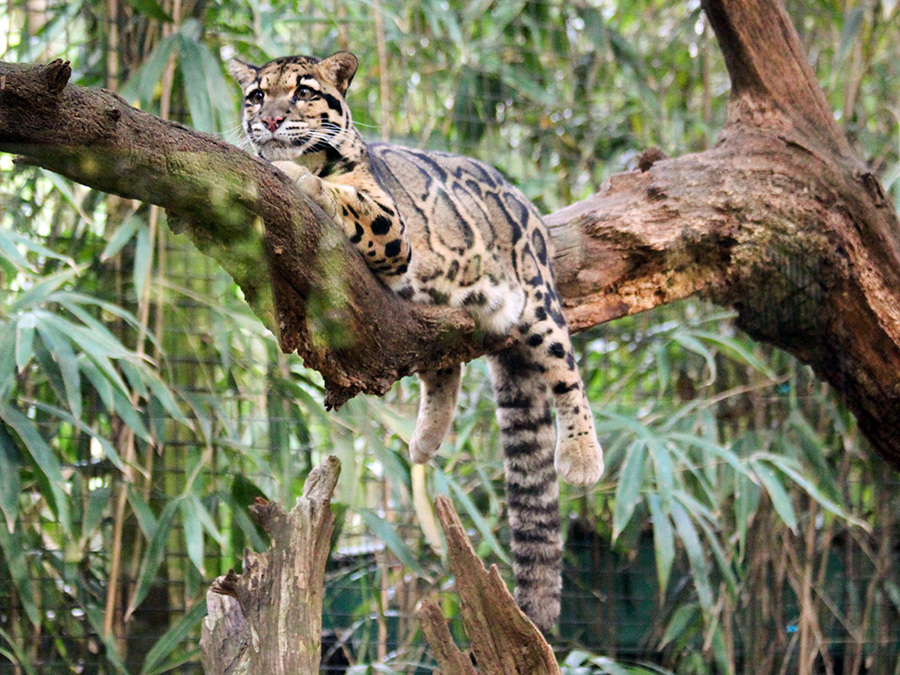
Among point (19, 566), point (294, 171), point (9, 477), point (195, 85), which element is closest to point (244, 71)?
point (294, 171)

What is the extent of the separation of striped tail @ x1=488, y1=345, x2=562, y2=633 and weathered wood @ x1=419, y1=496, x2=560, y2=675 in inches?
11.1

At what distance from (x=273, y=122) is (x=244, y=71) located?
0.28 meters

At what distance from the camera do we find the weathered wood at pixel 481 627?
183cm

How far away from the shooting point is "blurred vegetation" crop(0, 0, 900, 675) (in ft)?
9.24

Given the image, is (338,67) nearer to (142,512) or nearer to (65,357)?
(65,357)

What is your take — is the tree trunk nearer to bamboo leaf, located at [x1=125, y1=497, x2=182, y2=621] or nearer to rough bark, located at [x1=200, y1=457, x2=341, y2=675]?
rough bark, located at [x1=200, y1=457, x2=341, y2=675]

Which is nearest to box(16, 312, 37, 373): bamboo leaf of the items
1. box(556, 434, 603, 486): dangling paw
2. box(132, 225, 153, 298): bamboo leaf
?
box(132, 225, 153, 298): bamboo leaf

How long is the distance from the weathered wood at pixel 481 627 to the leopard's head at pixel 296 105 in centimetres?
74

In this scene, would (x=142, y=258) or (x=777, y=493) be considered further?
(x=777, y=493)

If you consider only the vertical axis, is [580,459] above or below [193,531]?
above

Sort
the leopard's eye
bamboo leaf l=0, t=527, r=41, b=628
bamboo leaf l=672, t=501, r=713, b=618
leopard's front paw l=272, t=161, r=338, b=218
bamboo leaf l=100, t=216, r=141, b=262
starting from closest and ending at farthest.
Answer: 1. leopard's front paw l=272, t=161, r=338, b=218
2. the leopard's eye
3. bamboo leaf l=0, t=527, r=41, b=628
4. bamboo leaf l=100, t=216, r=141, b=262
5. bamboo leaf l=672, t=501, r=713, b=618

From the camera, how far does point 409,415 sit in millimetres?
3594

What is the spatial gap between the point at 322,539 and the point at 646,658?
2362mm

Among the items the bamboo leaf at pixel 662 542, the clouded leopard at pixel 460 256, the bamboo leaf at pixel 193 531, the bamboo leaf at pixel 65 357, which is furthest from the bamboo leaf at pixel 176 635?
the bamboo leaf at pixel 662 542
